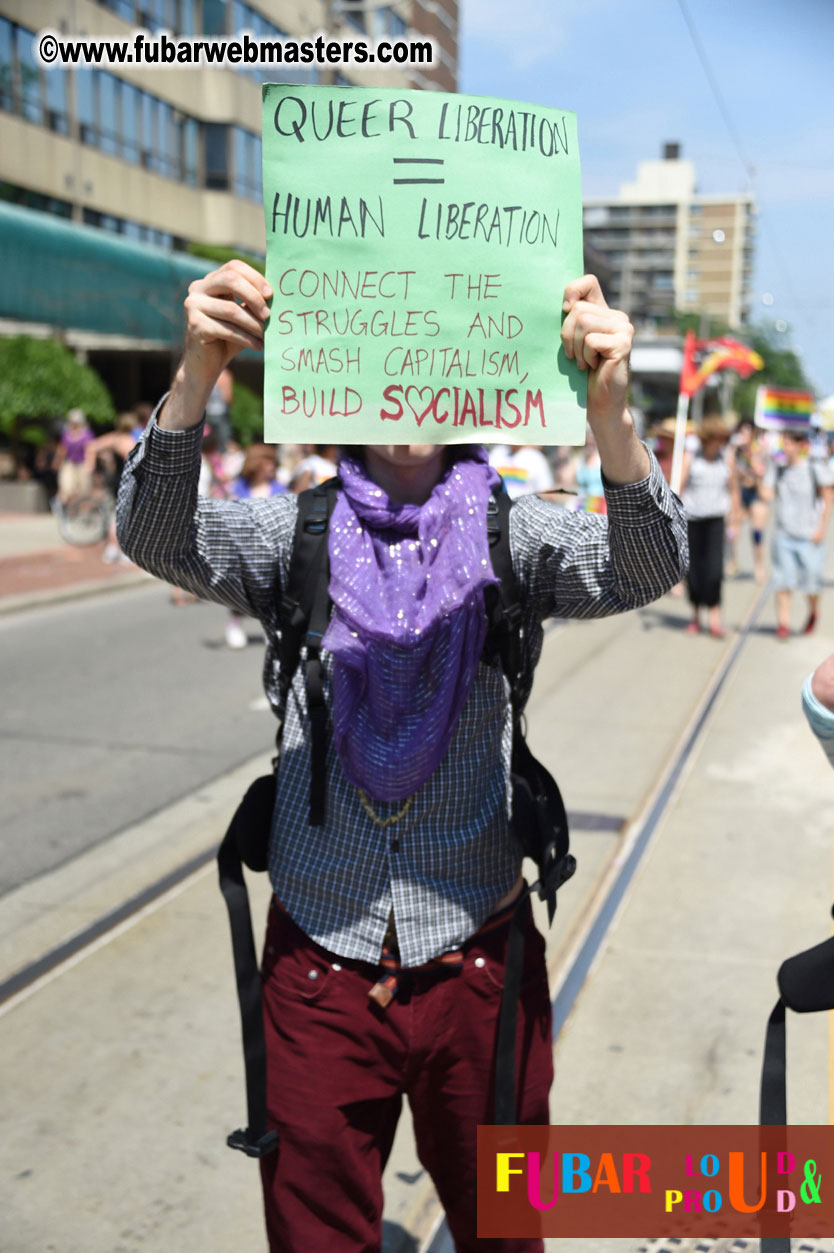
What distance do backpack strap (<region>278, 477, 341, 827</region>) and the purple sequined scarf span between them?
4cm

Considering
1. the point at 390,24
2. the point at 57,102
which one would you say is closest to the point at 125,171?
the point at 57,102

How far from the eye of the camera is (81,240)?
27.3 m

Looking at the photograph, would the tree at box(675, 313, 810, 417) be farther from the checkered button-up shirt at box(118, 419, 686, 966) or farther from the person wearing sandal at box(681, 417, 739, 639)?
the checkered button-up shirt at box(118, 419, 686, 966)

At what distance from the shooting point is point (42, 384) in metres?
22.6

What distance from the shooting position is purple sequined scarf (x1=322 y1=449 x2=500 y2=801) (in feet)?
6.29

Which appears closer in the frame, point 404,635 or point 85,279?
point 404,635

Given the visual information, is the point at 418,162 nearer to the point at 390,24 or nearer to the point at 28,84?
the point at 28,84

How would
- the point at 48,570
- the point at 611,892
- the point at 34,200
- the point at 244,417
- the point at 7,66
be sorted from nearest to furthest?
the point at 611,892
the point at 48,570
the point at 7,66
the point at 34,200
the point at 244,417

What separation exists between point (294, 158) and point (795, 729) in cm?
624

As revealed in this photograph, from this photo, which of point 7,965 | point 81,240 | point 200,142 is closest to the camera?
point 7,965

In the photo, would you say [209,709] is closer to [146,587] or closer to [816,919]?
[816,919]

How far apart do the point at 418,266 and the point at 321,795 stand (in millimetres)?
831

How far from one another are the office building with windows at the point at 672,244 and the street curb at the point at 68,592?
125279 mm

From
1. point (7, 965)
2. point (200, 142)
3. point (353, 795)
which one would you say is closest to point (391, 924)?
point (353, 795)
